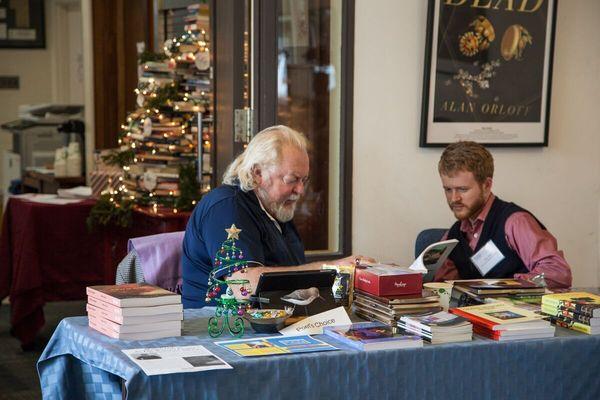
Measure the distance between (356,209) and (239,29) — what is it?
1.00 meters

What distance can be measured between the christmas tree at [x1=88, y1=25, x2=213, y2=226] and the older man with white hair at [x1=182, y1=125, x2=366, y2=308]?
6.45ft

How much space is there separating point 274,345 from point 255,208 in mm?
882

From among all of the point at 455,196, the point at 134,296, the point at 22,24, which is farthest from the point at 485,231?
the point at 22,24

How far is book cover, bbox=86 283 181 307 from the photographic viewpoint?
245 cm

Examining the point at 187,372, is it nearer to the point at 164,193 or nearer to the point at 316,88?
the point at 316,88

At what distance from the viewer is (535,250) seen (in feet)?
11.3

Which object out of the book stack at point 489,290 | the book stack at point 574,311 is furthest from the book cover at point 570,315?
the book stack at point 489,290

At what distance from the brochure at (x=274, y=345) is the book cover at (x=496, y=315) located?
1.54 feet

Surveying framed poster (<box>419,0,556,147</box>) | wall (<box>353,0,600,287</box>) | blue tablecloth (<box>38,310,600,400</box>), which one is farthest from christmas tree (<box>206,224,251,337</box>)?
framed poster (<box>419,0,556,147</box>)

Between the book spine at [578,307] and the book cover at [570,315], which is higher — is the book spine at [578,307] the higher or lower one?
the higher one

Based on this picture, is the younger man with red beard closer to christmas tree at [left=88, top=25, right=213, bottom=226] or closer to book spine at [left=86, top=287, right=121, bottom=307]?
book spine at [left=86, top=287, right=121, bottom=307]

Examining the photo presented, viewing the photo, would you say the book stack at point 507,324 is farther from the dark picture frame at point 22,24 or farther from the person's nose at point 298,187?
the dark picture frame at point 22,24

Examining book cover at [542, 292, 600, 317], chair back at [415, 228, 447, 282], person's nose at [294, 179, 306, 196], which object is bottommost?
chair back at [415, 228, 447, 282]

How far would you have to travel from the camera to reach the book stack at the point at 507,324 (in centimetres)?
259
